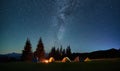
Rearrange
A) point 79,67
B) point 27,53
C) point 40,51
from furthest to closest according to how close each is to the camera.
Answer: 1. point 40,51
2. point 27,53
3. point 79,67

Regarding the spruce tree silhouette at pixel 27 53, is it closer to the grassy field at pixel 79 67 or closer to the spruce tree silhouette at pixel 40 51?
the spruce tree silhouette at pixel 40 51

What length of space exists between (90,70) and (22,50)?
179ft

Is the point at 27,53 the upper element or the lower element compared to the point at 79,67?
upper

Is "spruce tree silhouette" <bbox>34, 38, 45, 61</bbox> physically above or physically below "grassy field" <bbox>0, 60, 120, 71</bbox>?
above

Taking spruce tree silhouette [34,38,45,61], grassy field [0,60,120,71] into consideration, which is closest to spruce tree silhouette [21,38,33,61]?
spruce tree silhouette [34,38,45,61]

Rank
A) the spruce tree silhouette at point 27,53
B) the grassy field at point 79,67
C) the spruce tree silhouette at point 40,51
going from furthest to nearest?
the spruce tree silhouette at point 40,51 < the spruce tree silhouette at point 27,53 < the grassy field at point 79,67

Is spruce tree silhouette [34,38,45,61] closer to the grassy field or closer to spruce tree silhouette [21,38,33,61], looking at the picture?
spruce tree silhouette [21,38,33,61]

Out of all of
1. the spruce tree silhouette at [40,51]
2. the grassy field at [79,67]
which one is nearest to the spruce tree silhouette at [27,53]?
the spruce tree silhouette at [40,51]

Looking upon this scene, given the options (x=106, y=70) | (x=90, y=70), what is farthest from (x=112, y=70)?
(x=90, y=70)

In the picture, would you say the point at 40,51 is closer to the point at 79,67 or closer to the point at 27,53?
the point at 27,53

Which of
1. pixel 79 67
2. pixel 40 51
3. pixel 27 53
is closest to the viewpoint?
pixel 79 67

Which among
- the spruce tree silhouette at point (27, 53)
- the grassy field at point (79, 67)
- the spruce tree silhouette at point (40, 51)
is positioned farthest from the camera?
the spruce tree silhouette at point (40, 51)

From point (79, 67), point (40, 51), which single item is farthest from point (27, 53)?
point (79, 67)

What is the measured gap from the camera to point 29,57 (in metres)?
69.5
